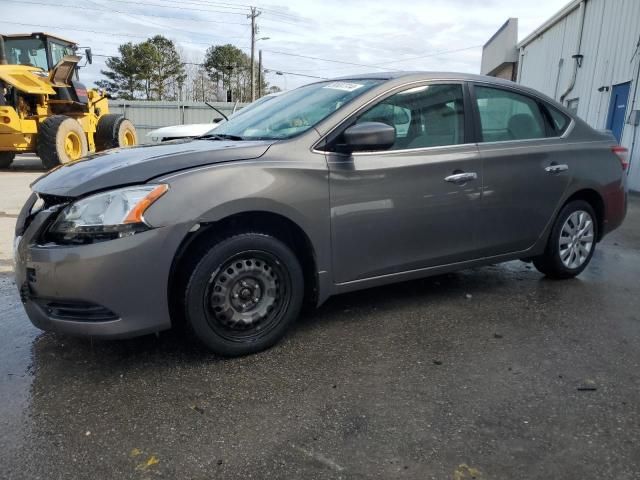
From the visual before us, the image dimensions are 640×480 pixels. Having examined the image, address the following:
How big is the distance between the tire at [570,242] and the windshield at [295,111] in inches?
77.9

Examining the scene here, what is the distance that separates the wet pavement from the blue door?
10300mm

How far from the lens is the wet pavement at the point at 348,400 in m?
2.09

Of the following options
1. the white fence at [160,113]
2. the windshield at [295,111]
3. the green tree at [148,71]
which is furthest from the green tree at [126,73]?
the windshield at [295,111]

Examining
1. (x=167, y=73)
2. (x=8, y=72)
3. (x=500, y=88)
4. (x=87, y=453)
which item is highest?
(x=167, y=73)

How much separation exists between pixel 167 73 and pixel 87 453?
48.2m

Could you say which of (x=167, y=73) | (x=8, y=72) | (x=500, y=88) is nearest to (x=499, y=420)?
(x=500, y=88)

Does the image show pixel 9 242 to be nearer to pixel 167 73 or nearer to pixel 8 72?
pixel 8 72

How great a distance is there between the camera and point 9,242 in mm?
5633

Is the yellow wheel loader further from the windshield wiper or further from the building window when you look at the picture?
the building window

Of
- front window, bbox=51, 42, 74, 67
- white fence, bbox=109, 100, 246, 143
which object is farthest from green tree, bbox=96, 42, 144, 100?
front window, bbox=51, 42, 74, 67

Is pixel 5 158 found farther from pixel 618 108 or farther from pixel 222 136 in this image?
pixel 618 108

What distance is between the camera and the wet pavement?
2.09 metres

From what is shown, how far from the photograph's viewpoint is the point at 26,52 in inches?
545

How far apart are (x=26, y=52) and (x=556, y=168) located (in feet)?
46.7
